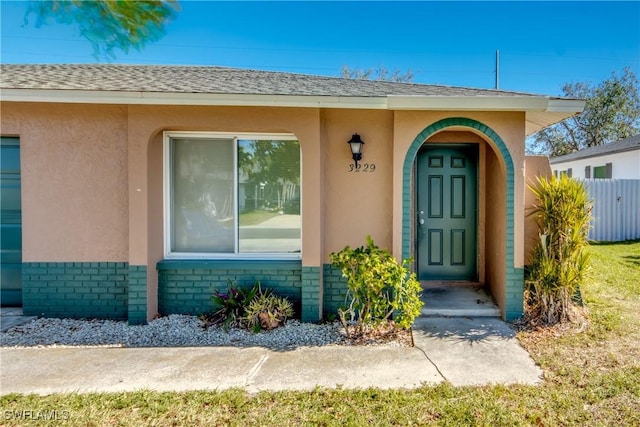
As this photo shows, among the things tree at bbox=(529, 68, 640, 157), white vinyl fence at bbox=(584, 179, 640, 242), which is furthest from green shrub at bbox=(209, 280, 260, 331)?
tree at bbox=(529, 68, 640, 157)

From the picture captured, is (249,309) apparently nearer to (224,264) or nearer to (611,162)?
(224,264)

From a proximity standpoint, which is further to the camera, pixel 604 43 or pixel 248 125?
pixel 604 43

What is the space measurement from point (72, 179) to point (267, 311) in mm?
3301

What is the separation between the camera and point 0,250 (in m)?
5.17

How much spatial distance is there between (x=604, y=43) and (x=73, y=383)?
69.5 ft

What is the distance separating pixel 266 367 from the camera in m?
→ 3.58

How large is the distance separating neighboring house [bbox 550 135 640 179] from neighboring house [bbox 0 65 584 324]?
9.59m

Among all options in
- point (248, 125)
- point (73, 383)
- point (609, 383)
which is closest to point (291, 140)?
point (248, 125)

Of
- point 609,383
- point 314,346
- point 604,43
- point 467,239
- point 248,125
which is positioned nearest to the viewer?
point 609,383

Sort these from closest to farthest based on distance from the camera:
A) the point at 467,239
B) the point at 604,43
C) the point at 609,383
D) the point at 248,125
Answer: the point at 609,383 → the point at 248,125 → the point at 467,239 → the point at 604,43

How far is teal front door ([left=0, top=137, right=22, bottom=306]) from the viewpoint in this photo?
200 inches

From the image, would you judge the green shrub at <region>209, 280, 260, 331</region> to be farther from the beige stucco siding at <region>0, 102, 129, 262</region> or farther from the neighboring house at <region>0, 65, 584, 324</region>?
the beige stucco siding at <region>0, 102, 129, 262</region>

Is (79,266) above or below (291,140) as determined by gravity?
below

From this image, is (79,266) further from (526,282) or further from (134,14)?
(526,282)
